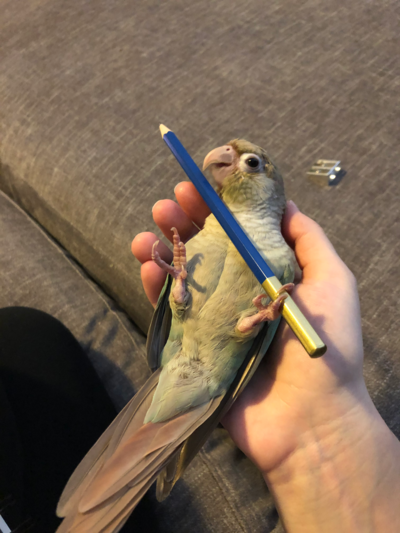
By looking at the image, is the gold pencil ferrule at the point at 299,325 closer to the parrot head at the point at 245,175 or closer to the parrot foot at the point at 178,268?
the parrot foot at the point at 178,268

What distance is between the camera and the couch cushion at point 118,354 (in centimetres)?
118

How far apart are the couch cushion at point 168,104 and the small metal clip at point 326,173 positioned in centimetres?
4

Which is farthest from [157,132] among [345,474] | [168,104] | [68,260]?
[345,474]

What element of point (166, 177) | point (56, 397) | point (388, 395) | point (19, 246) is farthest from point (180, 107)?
point (388, 395)

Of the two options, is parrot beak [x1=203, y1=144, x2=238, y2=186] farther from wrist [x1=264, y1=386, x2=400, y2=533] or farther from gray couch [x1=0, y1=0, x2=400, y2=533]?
wrist [x1=264, y1=386, x2=400, y2=533]

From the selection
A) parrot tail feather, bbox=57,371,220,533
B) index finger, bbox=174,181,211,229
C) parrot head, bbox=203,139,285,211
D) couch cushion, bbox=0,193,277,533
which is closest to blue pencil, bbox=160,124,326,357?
parrot head, bbox=203,139,285,211

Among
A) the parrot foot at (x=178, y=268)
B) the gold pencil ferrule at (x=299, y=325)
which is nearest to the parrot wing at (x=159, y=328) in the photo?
the parrot foot at (x=178, y=268)

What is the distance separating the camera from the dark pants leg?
1131 millimetres

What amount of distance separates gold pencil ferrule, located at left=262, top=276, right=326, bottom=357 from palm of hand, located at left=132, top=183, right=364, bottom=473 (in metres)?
0.21

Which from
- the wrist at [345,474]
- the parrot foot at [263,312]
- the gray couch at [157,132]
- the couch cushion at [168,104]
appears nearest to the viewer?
the parrot foot at [263,312]

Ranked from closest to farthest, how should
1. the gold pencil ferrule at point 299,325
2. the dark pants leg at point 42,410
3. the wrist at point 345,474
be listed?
the gold pencil ferrule at point 299,325
the wrist at point 345,474
the dark pants leg at point 42,410

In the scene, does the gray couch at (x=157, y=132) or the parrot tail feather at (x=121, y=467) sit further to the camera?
the gray couch at (x=157, y=132)

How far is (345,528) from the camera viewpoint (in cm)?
102

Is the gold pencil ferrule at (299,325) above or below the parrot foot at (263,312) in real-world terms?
above
